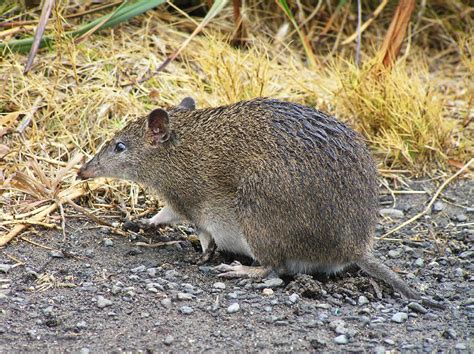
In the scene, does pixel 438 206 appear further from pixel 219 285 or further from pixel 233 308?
pixel 233 308

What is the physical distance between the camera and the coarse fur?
586 cm

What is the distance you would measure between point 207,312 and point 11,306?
1.21 metres

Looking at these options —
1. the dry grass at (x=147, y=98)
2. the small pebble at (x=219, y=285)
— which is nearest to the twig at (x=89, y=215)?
the dry grass at (x=147, y=98)

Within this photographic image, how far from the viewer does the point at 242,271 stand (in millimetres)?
6094

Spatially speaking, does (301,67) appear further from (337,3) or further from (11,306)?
(11,306)

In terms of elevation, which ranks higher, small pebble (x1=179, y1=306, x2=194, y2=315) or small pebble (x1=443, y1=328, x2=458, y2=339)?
small pebble (x1=179, y1=306, x2=194, y2=315)

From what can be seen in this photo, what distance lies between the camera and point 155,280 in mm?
5910

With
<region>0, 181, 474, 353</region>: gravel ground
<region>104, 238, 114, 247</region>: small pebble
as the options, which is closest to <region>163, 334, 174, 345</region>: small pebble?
<region>0, 181, 474, 353</region>: gravel ground

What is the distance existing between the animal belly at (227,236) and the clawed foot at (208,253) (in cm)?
11

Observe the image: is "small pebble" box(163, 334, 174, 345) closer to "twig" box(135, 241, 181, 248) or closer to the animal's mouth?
"twig" box(135, 241, 181, 248)

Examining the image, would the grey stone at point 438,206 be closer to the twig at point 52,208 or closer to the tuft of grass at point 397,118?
the tuft of grass at point 397,118

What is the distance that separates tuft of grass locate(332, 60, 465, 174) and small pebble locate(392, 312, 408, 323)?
8.97 feet

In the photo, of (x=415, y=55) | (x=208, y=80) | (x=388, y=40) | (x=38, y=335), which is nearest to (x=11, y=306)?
(x=38, y=335)

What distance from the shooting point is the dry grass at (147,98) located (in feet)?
24.1
